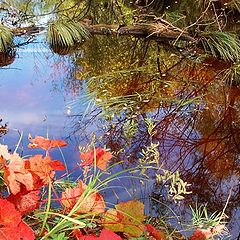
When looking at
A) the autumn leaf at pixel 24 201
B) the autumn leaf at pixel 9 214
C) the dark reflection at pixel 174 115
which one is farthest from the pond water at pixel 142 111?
the autumn leaf at pixel 9 214

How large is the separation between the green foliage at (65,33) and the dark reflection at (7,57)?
720mm

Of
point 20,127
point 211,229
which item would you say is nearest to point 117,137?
point 20,127

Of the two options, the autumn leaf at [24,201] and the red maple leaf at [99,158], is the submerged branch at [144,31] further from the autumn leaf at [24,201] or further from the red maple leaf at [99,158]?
the autumn leaf at [24,201]

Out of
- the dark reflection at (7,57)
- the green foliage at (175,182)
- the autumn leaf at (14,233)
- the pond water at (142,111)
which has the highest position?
the autumn leaf at (14,233)

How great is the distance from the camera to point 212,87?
4930mm

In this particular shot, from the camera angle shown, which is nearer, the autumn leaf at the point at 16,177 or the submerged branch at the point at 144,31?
the autumn leaf at the point at 16,177

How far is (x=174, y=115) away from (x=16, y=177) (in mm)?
3042

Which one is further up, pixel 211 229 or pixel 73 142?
pixel 211 229

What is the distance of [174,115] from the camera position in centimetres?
413

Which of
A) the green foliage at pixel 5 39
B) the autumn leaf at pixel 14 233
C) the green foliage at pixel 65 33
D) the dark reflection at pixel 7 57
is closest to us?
the autumn leaf at pixel 14 233

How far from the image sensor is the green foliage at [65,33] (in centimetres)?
772

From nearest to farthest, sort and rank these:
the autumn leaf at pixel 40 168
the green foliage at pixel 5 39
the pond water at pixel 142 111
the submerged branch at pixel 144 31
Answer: the autumn leaf at pixel 40 168 → the pond water at pixel 142 111 → the green foliage at pixel 5 39 → the submerged branch at pixel 144 31

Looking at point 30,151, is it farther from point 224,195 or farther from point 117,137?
point 224,195

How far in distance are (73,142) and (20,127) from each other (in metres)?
0.65
